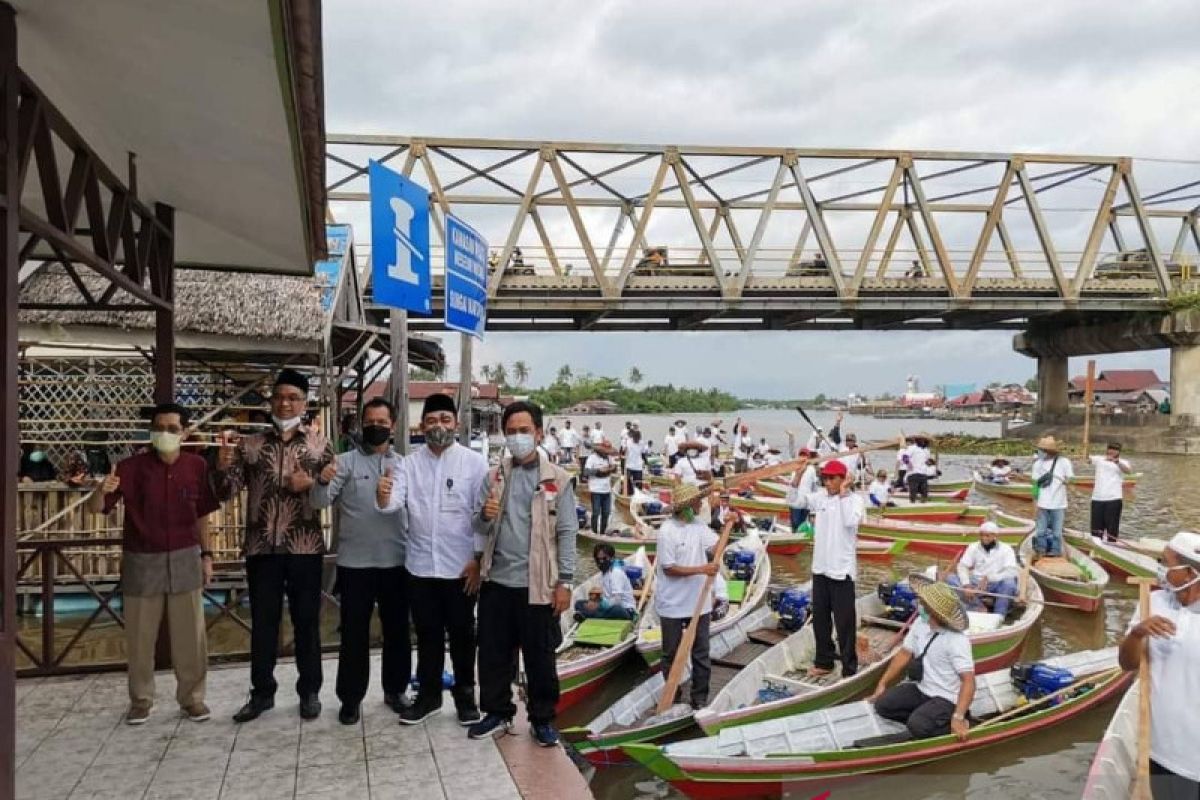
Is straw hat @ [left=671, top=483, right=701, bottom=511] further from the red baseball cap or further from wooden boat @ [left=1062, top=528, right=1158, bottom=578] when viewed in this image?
wooden boat @ [left=1062, top=528, right=1158, bottom=578]

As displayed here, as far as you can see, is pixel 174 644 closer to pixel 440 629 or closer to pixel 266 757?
pixel 266 757

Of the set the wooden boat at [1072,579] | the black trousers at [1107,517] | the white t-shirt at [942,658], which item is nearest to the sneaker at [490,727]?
the white t-shirt at [942,658]

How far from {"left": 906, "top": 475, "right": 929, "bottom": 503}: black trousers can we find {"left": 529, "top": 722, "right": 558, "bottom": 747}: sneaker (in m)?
17.5

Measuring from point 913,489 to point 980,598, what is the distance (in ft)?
34.1

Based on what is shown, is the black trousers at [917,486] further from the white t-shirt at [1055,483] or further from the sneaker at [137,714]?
the sneaker at [137,714]

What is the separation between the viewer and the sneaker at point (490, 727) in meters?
4.38

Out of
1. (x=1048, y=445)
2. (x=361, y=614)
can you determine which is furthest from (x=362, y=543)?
(x=1048, y=445)

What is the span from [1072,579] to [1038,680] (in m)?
5.09

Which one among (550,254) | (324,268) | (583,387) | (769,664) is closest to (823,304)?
(550,254)

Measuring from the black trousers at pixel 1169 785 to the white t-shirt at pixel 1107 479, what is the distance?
1124cm

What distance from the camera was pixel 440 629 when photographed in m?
4.57

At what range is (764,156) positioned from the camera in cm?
2928

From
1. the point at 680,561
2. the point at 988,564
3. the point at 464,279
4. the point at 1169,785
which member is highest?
the point at 464,279

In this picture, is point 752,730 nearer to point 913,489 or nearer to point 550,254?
point 913,489
